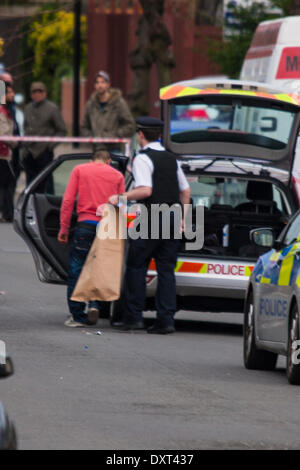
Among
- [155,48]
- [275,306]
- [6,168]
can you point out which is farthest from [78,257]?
[155,48]

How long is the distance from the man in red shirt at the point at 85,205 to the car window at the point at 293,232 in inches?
102

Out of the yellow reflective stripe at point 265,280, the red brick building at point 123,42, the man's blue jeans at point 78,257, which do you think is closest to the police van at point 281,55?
the man's blue jeans at point 78,257

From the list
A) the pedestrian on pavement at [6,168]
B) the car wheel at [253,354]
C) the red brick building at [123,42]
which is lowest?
the red brick building at [123,42]

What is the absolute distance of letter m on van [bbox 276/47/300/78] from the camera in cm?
2073

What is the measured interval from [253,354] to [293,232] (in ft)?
3.22

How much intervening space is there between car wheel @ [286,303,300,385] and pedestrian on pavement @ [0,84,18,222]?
13710mm

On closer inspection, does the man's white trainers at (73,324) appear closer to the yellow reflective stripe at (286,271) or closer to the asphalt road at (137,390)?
the asphalt road at (137,390)

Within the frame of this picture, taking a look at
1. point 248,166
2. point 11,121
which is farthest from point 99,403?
point 11,121

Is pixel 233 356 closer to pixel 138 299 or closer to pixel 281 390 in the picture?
pixel 138 299

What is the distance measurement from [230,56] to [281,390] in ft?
74.0

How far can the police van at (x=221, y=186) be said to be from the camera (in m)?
14.1

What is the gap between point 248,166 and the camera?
46.5 ft

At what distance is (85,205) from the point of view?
13.7m

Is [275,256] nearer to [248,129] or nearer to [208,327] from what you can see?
[208,327]
